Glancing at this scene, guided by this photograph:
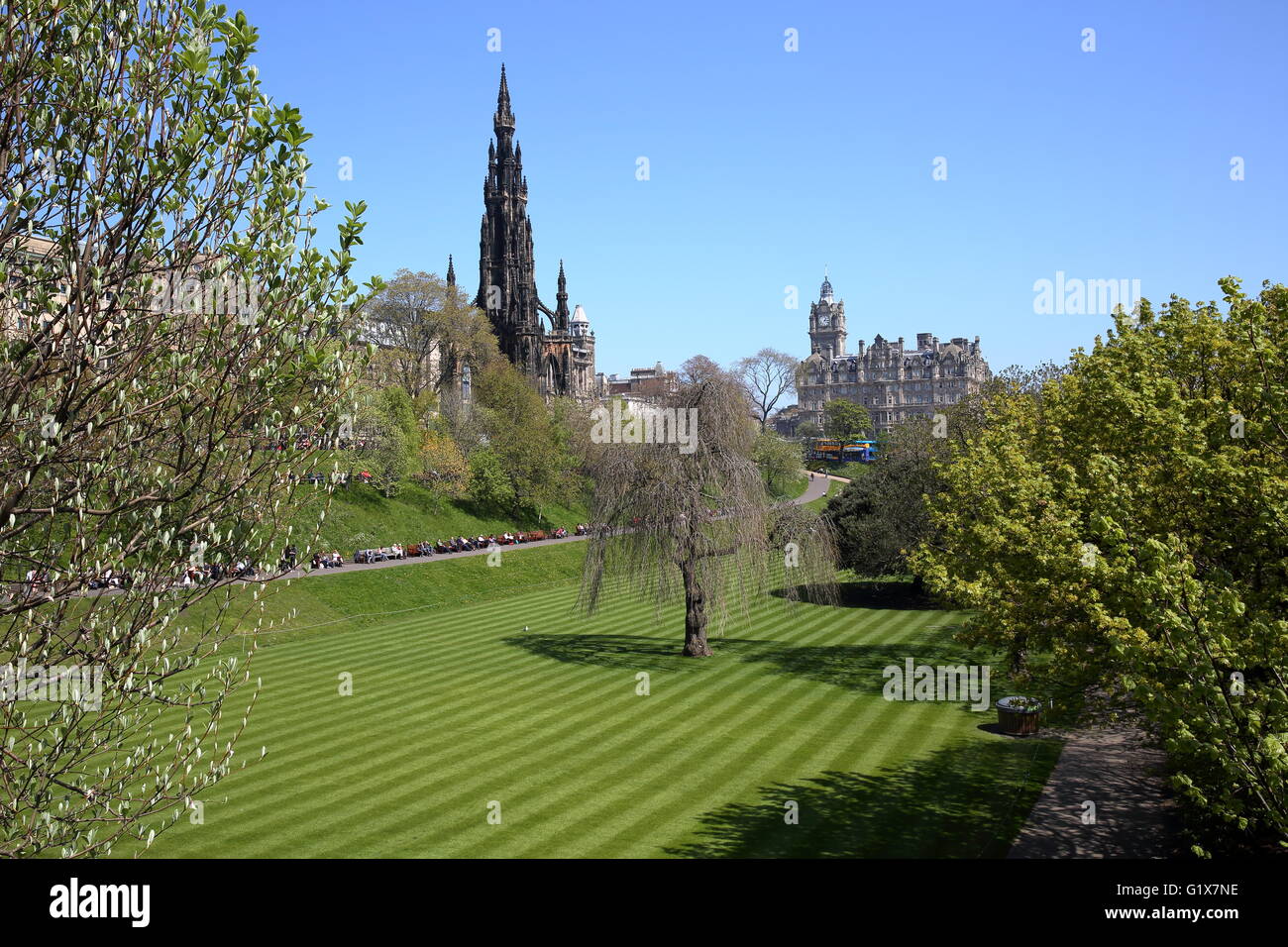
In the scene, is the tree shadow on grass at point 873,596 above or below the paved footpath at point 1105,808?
above

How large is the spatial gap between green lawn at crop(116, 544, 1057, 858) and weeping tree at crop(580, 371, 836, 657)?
4056 mm

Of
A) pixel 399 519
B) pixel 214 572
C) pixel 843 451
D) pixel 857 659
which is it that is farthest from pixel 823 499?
pixel 214 572

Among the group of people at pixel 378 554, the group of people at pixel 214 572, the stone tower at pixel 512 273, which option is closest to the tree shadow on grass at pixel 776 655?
the group of people at pixel 378 554

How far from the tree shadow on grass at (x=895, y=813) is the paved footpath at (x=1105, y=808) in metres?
0.47

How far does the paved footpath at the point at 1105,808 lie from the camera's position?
63.2ft

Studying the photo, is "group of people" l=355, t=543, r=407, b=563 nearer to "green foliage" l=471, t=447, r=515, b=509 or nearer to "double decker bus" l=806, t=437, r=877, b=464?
"green foliage" l=471, t=447, r=515, b=509

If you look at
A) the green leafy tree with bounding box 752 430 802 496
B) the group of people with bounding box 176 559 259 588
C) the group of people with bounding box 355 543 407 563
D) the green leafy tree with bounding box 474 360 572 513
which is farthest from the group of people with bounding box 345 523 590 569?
the group of people with bounding box 176 559 259 588

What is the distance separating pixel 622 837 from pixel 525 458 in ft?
204

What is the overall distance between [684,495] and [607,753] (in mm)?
12245

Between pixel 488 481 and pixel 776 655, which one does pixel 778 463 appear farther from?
pixel 776 655

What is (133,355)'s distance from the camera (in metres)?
9.88

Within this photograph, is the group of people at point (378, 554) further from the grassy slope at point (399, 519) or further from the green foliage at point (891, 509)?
the green foliage at point (891, 509)

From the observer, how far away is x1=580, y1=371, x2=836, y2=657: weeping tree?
36.1 m
